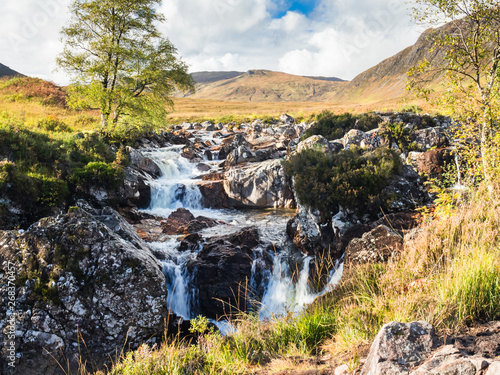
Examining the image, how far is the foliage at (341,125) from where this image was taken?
67.9 feet

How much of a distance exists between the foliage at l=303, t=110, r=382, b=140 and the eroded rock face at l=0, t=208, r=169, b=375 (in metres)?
17.8

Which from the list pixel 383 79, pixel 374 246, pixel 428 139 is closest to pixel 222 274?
pixel 374 246

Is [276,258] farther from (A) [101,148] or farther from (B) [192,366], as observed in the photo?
(A) [101,148]

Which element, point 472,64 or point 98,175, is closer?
point 472,64

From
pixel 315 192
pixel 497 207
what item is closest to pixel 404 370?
pixel 497 207

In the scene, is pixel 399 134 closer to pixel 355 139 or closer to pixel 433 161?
pixel 355 139

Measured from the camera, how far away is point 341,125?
72.2 feet

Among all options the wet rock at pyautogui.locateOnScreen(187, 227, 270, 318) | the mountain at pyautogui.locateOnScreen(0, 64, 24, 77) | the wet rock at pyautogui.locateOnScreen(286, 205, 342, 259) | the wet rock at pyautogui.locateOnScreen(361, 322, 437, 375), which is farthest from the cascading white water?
the mountain at pyautogui.locateOnScreen(0, 64, 24, 77)

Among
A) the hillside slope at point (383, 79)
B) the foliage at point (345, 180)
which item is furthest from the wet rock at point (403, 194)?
the hillside slope at point (383, 79)

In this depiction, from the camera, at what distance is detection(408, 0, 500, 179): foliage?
6.73m

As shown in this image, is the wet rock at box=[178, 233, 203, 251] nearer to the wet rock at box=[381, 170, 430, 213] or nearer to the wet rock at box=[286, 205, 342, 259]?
the wet rock at box=[286, 205, 342, 259]

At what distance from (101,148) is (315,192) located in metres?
12.3

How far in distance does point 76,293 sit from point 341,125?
20.7m

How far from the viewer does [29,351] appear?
524 cm
